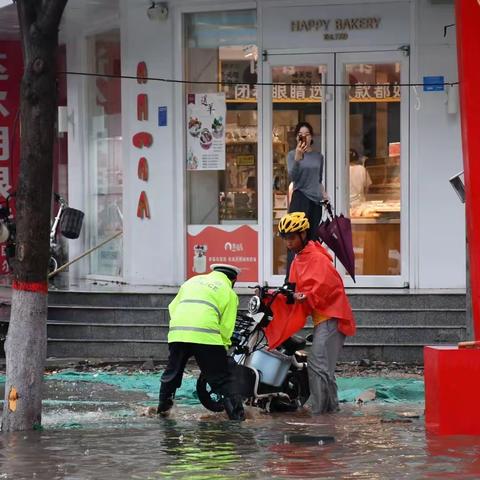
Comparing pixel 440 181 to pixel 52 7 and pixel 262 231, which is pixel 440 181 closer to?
pixel 262 231

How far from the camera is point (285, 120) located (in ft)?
51.5

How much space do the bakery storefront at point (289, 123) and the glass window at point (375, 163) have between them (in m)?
0.01

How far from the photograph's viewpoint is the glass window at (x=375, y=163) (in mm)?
Answer: 15367

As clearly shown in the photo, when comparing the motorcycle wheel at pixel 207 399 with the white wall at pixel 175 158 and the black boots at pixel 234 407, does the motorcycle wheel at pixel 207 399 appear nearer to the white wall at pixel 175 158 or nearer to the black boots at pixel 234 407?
the black boots at pixel 234 407

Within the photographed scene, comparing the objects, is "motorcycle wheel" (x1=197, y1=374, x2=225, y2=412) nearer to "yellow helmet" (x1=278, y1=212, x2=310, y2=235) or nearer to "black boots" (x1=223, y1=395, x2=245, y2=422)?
"black boots" (x1=223, y1=395, x2=245, y2=422)

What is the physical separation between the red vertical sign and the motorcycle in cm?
1038

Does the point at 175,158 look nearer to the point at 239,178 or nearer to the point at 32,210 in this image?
the point at 239,178

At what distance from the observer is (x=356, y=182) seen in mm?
15516

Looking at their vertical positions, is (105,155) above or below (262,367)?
above

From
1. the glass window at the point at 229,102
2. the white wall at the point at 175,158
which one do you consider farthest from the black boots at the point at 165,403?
the glass window at the point at 229,102

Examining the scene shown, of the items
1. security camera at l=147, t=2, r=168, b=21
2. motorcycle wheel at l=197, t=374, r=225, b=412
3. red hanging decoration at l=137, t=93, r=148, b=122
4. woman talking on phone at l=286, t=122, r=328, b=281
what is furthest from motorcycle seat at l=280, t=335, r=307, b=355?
security camera at l=147, t=2, r=168, b=21

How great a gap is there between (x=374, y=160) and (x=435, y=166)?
0.82 m

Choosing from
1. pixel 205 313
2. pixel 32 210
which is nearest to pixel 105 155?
pixel 205 313

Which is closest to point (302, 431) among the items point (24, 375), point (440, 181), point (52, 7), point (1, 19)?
point (24, 375)
